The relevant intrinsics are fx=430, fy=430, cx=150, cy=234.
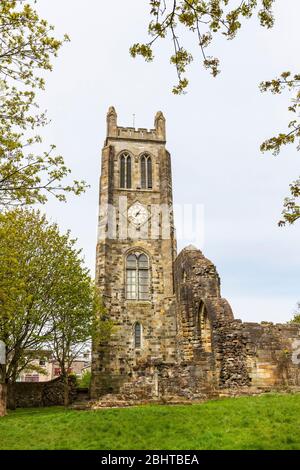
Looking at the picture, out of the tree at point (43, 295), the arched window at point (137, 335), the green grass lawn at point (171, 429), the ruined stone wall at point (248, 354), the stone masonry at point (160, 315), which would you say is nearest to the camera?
the green grass lawn at point (171, 429)

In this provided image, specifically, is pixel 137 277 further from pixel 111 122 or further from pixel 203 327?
pixel 111 122

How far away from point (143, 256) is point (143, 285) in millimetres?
2225

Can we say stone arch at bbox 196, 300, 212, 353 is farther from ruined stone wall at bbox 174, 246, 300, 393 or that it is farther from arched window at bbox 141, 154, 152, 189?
arched window at bbox 141, 154, 152, 189

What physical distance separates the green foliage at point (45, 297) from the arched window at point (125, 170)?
36.1 ft

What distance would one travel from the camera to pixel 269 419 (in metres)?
10.2

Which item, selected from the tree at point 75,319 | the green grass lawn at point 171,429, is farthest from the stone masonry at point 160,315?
the green grass lawn at point 171,429

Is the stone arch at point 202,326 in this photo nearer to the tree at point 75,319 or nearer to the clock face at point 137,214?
the tree at point 75,319

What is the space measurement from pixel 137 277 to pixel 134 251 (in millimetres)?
1999

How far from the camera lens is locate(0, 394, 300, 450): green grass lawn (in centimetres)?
895

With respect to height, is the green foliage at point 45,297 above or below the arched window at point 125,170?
below

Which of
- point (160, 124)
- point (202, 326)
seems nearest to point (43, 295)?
point (202, 326)

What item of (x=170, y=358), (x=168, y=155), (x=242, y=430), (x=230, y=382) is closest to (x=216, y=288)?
(x=230, y=382)

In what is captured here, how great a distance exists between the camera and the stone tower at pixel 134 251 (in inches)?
1113

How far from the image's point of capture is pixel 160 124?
122 feet
